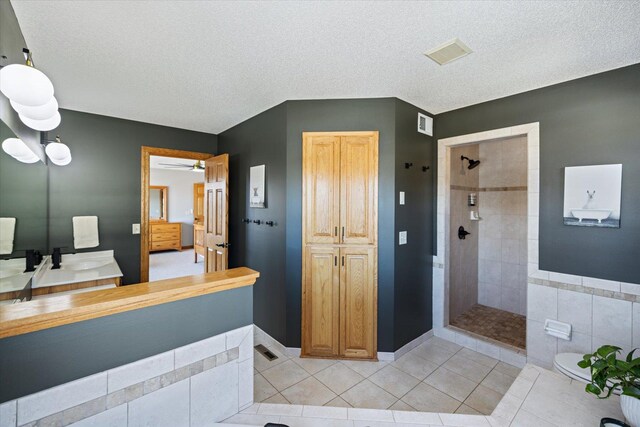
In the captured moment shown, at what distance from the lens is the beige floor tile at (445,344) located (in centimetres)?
292

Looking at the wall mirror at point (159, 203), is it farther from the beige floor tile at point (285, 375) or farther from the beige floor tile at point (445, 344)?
the beige floor tile at point (445, 344)

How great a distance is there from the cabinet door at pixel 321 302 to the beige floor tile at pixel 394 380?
0.45 metres

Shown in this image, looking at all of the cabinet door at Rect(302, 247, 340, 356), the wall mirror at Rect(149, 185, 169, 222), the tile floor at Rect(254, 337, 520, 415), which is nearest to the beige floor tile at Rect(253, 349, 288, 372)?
the tile floor at Rect(254, 337, 520, 415)

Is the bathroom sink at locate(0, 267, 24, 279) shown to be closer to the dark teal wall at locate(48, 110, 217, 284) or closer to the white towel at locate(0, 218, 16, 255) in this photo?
the white towel at locate(0, 218, 16, 255)

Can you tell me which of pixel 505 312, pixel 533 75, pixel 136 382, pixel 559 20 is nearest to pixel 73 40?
pixel 136 382

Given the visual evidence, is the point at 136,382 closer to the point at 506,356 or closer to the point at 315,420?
the point at 315,420

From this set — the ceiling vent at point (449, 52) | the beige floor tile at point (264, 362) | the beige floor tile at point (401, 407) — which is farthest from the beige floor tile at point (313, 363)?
the ceiling vent at point (449, 52)

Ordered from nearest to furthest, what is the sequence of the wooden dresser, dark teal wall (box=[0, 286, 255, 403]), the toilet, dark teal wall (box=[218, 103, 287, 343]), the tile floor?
dark teal wall (box=[0, 286, 255, 403]) < the toilet < the tile floor < dark teal wall (box=[218, 103, 287, 343]) < the wooden dresser

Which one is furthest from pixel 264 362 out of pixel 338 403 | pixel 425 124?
pixel 425 124

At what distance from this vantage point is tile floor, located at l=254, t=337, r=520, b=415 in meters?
2.12

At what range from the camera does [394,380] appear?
2387 mm

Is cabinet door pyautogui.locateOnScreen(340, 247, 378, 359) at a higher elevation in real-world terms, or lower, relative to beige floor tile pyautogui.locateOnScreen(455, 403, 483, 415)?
higher

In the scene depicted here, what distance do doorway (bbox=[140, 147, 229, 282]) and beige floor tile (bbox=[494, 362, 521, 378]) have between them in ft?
10.0

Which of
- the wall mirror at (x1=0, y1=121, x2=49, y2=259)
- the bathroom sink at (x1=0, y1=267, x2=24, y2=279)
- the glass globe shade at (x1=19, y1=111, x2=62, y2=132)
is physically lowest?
the bathroom sink at (x1=0, y1=267, x2=24, y2=279)
